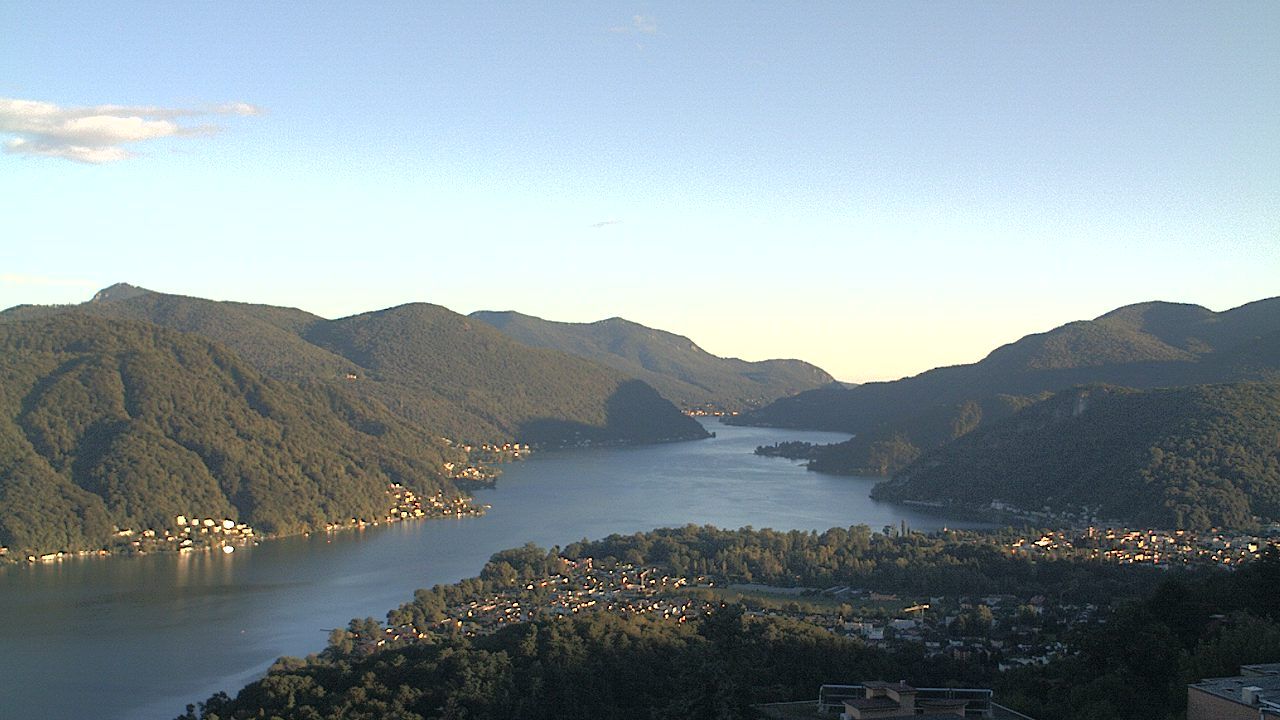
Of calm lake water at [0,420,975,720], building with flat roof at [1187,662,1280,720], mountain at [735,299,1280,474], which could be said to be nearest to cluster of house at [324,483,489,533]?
calm lake water at [0,420,975,720]

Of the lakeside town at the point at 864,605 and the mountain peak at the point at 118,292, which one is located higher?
the mountain peak at the point at 118,292

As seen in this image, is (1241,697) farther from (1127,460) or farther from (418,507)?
(418,507)

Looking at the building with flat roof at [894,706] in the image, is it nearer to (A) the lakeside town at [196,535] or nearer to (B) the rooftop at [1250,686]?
(B) the rooftop at [1250,686]

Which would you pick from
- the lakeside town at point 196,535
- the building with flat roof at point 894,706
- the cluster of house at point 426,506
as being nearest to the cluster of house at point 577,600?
the building with flat roof at point 894,706

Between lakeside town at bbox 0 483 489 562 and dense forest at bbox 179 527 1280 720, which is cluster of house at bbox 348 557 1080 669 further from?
lakeside town at bbox 0 483 489 562

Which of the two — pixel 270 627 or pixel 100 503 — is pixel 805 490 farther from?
pixel 270 627

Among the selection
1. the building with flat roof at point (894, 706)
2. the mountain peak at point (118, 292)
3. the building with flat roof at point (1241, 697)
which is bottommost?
the building with flat roof at point (894, 706)

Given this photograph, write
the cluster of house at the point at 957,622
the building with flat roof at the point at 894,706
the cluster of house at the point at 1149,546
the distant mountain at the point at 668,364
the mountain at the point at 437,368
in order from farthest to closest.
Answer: the distant mountain at the point at 668,364
the mountain at the point at 437,368
the cluster of house at the point at 1149,546
the cluster of house at the point at 957,622
the building with flat roof at the point at 894,706
